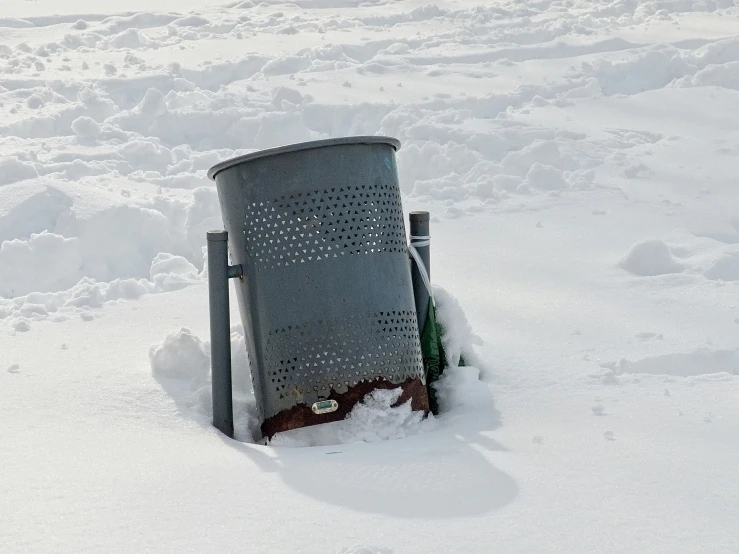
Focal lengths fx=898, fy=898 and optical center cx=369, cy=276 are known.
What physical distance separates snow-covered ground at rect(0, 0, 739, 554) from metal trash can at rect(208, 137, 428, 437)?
14 centimetres

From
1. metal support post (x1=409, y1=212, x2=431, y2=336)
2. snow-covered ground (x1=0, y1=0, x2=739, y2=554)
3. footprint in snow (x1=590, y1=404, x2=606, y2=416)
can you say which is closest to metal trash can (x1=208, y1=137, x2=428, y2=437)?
snow-covered ground (x1=0, y1=0, x2=739, y2=554)

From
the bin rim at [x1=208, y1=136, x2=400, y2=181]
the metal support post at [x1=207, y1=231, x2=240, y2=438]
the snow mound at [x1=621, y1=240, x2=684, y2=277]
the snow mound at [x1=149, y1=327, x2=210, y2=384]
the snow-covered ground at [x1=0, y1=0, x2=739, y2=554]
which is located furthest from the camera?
the snow mound at [x1=621, y1=240, x2=684, y2=277]

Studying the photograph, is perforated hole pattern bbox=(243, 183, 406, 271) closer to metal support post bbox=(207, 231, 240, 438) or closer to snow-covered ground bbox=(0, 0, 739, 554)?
metal support post bbox=(207, 231, 240, 438)

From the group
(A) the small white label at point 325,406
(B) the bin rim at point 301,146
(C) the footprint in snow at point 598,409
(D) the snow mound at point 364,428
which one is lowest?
(C) the footprint in snow at point 598,409

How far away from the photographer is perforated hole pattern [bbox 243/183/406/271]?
260cm

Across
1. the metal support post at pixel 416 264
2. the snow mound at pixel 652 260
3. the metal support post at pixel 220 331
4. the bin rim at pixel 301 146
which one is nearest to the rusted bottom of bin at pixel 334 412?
the metal support post at pixel 220 331

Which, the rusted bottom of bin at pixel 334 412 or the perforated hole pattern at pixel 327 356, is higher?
the perforated hole pattern at pixel 327 356

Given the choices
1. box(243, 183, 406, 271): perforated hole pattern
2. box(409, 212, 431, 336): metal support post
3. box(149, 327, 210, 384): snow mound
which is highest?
box(243, 183, 406, 271): perforated hole pattern

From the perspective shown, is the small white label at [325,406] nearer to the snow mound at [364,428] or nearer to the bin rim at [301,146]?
the snow mound at [364,428]

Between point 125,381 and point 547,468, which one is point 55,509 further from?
point 547,468

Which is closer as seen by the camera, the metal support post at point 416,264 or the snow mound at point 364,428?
the snow mound at point 364,428

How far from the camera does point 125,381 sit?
288cm

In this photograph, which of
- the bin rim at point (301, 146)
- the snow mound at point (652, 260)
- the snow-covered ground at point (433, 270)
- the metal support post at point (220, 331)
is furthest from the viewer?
the snow mound at point (652, 260)

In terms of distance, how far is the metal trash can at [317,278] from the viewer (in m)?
2.60
